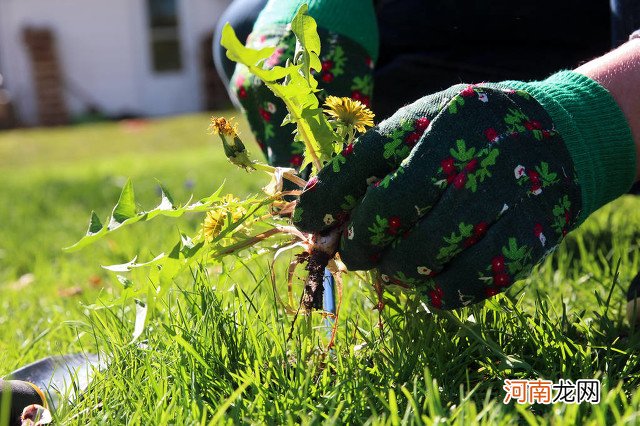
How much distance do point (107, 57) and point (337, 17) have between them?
12972mm

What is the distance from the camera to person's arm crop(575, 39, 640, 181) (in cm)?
120

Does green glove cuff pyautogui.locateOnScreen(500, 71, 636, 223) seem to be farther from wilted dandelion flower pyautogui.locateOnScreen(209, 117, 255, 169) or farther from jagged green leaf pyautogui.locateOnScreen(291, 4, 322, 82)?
wilted dandelion flower pyautogui.locateOnScreen(209, 117, 255, 169)

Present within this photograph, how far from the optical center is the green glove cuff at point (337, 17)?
5.44 feet

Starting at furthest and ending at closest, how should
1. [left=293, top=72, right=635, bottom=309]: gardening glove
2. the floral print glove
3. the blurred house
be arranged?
the blurred house, the floral print glove, [left=293, top=72, right=635, bottom=309]: gardening glove

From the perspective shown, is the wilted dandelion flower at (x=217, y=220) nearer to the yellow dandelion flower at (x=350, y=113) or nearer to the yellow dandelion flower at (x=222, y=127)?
the yellow dandelion flower at (x=222, y=127)

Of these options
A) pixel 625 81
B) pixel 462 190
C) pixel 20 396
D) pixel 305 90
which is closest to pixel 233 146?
pixel 305 90

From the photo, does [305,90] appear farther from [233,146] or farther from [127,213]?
[127,213]

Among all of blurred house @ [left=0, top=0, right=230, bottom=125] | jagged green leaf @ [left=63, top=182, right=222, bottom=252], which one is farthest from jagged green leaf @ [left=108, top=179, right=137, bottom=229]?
blurred house @ [left=0, top=0, right=230, bottom=125]

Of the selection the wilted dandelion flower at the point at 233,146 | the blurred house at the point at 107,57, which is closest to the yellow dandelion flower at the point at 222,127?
the wilted dandelion flower at the point at 233,146

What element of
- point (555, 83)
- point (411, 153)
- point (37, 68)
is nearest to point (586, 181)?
point (555, 83)

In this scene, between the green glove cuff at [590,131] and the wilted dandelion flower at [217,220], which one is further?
the wilted dandelion flower at [217,220]

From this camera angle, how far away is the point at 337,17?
1.67m

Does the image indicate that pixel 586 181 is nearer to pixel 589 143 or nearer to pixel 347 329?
pixel 589 143

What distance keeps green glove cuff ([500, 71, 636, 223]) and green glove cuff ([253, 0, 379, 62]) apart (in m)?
0.59
